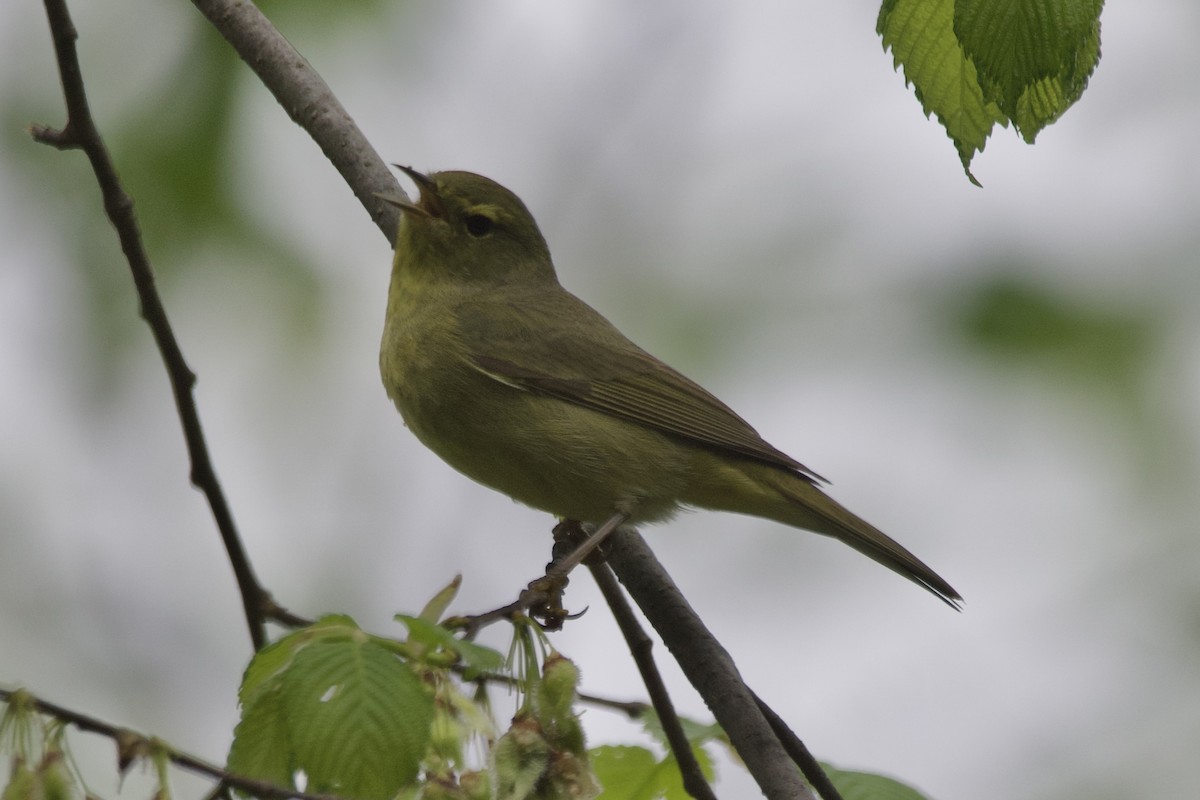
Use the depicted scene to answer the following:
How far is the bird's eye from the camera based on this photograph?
17.8ft

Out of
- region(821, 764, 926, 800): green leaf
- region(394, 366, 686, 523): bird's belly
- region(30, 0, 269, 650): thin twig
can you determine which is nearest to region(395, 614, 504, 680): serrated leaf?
region(821, 764, 926, 800): green leaf

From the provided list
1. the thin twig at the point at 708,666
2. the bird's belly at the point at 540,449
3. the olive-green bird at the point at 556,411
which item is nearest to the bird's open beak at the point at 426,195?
the olive-green bird at the point at 556,411

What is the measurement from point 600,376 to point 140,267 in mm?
2027

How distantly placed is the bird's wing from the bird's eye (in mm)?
336

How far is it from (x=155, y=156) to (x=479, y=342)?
2371 millimetres

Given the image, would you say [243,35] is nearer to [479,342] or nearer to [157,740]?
[479,342]

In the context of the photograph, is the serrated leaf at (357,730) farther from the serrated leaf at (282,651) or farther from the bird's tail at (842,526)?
the bird's tail at (842,526)

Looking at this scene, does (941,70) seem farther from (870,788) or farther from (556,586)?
(556,586)

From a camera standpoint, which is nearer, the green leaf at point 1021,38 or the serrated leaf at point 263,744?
the green leaf at point 1021,38

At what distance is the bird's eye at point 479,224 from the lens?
5.41m

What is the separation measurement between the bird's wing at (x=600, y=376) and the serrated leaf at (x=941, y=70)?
198 cm

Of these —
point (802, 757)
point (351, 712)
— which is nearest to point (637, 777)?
point (802, 757)

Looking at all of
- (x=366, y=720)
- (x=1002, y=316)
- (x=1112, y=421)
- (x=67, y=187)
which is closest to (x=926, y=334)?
(x=1002, y=316)

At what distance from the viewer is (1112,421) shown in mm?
6863
